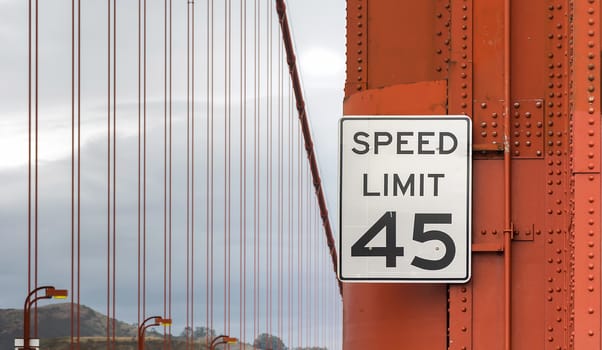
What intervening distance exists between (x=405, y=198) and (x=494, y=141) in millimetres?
719

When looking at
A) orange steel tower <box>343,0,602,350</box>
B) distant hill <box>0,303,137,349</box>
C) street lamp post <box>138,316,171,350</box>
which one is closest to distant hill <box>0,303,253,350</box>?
distant hill <box>0,303,137,349</box>

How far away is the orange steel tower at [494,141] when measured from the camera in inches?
370

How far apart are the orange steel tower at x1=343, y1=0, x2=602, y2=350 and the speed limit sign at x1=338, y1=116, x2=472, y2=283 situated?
162 mm

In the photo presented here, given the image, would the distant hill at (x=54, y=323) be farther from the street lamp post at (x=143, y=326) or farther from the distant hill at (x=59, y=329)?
the street lamp post at (x=143, y=326)

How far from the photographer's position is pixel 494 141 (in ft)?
31.2

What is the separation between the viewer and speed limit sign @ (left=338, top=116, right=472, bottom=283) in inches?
367

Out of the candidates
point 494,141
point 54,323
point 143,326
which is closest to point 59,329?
point 54,323

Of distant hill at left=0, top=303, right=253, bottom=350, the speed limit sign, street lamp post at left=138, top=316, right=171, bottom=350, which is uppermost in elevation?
the speed limit sign

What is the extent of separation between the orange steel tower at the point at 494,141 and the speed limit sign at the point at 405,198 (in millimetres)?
162

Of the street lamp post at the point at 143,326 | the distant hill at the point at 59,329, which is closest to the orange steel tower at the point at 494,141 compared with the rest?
the street lamp post at the point at 143,326

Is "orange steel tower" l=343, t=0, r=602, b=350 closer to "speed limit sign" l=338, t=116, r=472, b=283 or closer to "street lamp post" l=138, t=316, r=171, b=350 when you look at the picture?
"speed limit sign" l=338, t=116, r=472, b=283

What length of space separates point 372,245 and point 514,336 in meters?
1.09

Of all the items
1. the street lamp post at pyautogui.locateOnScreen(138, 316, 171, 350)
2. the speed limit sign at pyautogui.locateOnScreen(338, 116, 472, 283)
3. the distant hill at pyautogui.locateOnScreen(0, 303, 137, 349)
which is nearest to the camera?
the speed limit sign at pyautogui.locateOnScreen(338, 116, 472, 283)

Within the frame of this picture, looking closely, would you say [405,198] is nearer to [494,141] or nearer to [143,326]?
[494,141]
